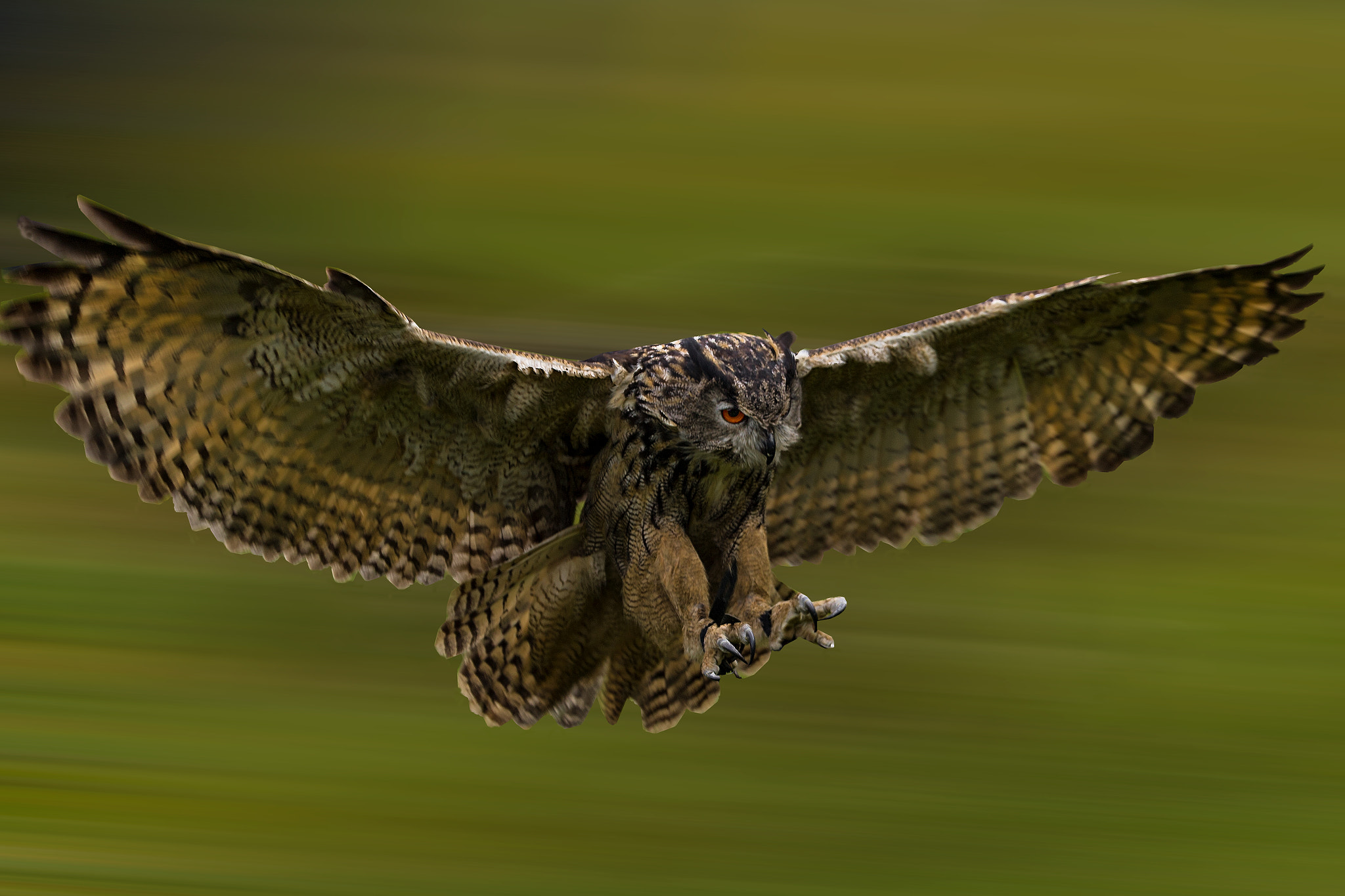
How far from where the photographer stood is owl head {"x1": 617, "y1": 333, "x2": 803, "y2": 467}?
377cm

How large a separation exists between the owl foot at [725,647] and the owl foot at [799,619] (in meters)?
0.06

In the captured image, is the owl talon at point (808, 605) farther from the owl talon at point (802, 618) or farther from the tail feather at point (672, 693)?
the tail feather at point (672, 693)

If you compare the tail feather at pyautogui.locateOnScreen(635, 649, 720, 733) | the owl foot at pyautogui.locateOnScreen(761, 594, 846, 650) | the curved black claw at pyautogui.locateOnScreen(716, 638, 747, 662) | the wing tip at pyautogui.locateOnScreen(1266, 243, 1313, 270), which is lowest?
the tail feather at pyautogui.locateOnScreen(635, 649, 720, 733)

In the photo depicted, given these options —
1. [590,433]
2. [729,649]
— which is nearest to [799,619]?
[729,649]

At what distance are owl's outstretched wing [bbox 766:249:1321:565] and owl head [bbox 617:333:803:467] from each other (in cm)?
40

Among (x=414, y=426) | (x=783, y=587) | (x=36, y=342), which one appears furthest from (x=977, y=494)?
(x=36, y=342)

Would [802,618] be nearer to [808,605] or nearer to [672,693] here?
[808,605]

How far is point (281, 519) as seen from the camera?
159 inches

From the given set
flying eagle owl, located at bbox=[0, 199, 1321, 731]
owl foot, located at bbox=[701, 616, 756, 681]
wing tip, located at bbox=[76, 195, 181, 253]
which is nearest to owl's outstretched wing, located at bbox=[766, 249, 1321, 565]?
flying eagle owl, located at bbox=[0, 199, 1321, 731]

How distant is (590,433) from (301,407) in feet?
3.03

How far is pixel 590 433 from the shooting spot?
4219mm

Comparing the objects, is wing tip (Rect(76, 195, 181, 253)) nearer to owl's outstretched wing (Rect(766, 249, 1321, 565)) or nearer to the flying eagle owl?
the flying eagle owl

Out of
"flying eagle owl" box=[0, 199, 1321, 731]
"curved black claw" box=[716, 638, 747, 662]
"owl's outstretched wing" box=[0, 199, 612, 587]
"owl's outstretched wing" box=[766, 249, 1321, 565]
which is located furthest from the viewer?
"owl's outstretched wing" box=[766, 249, 1321, 565]

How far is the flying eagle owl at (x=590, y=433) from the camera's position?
3648 mm
